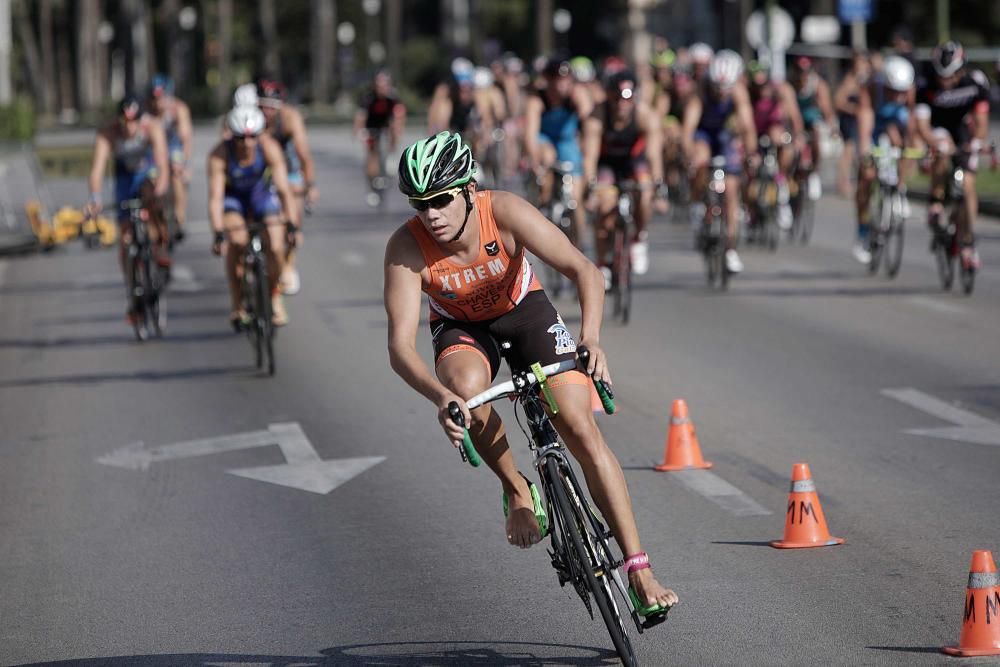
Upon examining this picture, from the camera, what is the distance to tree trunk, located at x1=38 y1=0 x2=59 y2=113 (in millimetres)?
115938

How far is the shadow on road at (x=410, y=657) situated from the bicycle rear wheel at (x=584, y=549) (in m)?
0.20

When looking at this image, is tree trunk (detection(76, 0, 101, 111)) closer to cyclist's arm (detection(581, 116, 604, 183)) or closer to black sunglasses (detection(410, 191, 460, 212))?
cyclist's arm (detection(581, 116, 604, 183))

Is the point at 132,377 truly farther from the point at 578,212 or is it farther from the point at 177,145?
the point at 177,145

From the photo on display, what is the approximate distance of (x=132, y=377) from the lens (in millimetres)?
14211

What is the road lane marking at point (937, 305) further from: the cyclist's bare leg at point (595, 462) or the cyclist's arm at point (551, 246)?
the cyclist's bare leg at point (595, 462)

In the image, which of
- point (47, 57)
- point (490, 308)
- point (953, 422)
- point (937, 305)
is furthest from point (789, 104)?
point (47, 57)

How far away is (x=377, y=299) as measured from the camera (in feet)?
61.3

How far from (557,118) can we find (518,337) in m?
11.5

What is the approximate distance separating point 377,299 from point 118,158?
3.40m

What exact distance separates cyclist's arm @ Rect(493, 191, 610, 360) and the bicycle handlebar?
12.5 inches

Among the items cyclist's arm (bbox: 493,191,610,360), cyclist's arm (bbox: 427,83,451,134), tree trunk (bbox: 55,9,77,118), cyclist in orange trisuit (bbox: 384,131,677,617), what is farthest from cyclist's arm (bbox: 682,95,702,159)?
tree trunk (bbox: 55,9,77,118)

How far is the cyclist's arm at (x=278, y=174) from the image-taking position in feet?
45.2

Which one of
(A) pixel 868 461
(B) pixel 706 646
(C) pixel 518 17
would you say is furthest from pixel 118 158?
(C) pixel 518 17

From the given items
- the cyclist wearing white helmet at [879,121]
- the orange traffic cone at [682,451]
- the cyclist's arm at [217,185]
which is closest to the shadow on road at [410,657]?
the orange traffic cone at [682,451]
